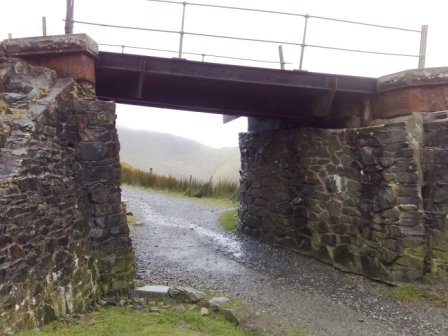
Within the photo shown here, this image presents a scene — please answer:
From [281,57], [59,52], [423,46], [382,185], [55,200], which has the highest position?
[423,46]

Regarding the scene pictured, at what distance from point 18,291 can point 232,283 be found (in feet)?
12.7

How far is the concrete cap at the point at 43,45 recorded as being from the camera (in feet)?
19.2

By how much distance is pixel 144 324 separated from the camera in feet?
16.9

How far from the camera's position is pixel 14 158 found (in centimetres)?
450

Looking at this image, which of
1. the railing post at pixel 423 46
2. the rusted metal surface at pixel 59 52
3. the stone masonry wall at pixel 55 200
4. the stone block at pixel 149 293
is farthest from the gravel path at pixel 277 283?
the railing post at pixel 423 46

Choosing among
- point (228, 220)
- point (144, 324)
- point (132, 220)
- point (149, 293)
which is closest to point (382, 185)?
point (149, 293)

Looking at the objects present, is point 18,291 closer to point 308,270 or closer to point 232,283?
point 232,283

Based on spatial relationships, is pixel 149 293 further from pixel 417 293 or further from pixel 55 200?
pixel 417 293

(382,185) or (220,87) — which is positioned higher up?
(220,87)

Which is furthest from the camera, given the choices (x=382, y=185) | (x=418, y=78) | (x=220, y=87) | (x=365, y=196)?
(x=220, y=87)

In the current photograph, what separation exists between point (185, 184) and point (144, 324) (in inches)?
592

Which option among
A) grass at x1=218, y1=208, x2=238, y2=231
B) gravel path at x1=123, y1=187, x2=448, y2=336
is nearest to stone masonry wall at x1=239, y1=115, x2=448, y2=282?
gravel path at x1=123, y1=187, x2=448, y2=336

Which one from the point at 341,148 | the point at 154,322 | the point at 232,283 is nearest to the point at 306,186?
the point at 341,148

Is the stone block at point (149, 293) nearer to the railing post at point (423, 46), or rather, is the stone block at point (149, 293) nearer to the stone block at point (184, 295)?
the stone block at point (184, 295)
